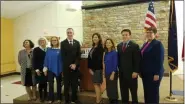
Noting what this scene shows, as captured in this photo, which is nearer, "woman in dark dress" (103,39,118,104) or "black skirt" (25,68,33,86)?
"woman in dark dress" (103,39,118,104)

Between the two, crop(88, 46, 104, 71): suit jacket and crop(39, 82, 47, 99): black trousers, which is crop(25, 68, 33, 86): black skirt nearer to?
crop(39, 82, 47, 99): black trousers

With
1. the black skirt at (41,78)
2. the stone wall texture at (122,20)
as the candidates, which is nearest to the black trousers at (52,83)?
the black skirt at (41,78)

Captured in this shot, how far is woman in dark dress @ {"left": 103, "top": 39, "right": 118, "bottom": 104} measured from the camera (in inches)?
122

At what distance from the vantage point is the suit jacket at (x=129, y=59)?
2.92m

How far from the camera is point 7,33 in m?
7.69

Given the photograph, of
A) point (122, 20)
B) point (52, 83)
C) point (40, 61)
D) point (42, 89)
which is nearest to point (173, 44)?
point (52, 83)

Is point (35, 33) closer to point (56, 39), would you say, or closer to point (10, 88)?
point (10, 88)

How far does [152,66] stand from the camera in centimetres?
283

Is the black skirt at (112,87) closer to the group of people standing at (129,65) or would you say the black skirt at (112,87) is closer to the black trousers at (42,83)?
the group of people standing at (129,65)

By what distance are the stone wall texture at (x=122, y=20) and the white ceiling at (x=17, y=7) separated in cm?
172

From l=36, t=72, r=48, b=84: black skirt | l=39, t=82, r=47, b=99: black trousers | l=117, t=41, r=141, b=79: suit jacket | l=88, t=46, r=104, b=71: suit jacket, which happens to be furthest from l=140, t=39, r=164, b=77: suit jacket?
l=39, t=82, r=47, b=99: black trousers

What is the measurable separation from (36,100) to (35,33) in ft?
13.8

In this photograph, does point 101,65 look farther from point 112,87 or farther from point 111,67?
point 112,87

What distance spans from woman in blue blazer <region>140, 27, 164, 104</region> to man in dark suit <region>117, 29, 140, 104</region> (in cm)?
Answer: 10
